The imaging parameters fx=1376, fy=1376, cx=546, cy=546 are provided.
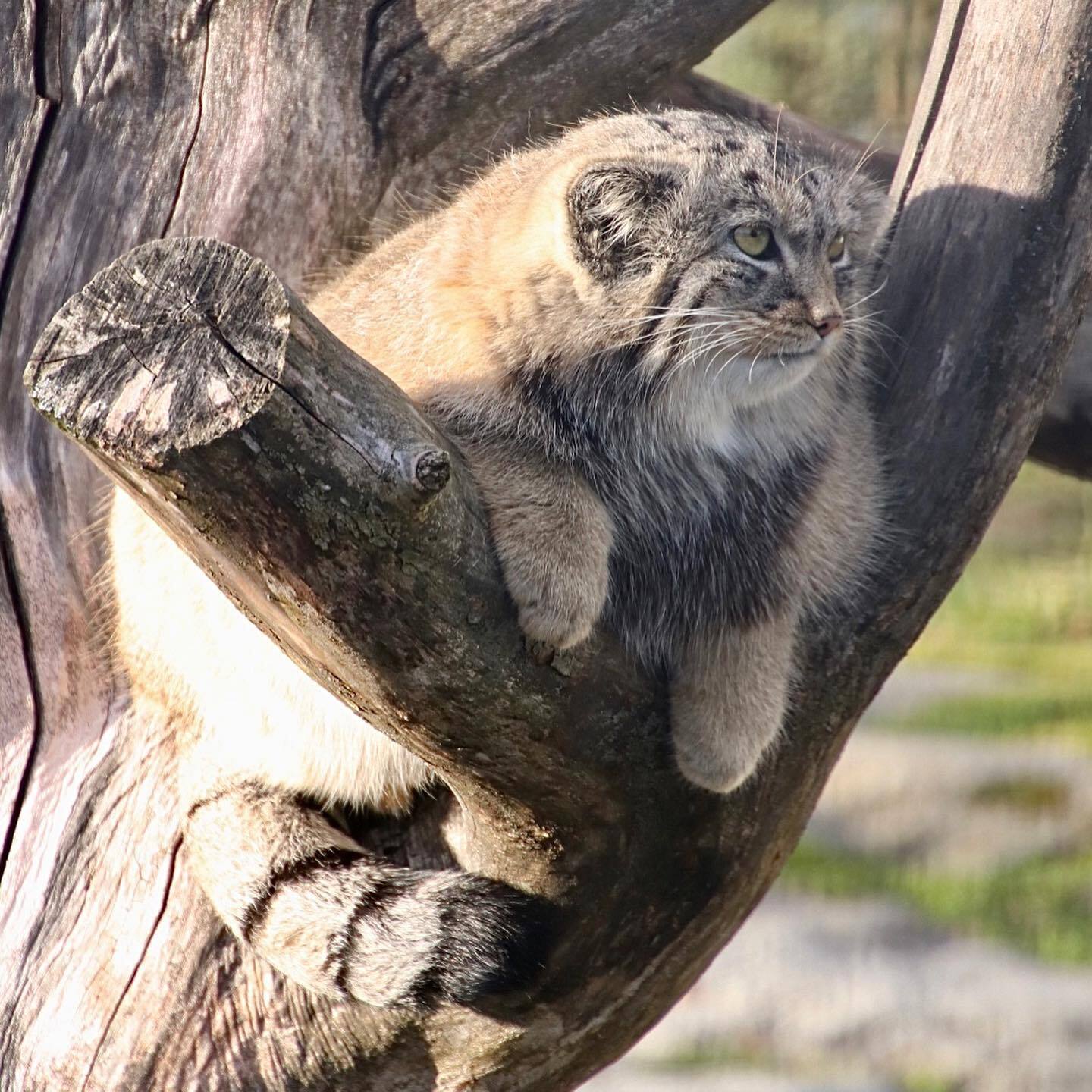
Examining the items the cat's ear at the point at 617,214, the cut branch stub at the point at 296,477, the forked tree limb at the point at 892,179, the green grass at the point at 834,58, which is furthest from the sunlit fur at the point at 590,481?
the green grass at the point at 834,58

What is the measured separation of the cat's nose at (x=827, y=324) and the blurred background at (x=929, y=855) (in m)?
3.62

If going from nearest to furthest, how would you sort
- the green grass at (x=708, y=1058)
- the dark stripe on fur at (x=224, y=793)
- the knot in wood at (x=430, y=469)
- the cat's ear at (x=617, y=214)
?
Answer: the knot in wood at (x=430, y=469), the cat's ear at (x=617, y=214), the dark stripe on fur at (x=224, y=793), the green grass at (x=708, y=1058)

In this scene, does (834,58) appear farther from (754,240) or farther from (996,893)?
(754,240)

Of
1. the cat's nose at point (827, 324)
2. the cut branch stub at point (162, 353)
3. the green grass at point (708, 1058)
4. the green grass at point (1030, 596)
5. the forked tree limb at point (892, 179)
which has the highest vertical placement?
the cut branch stub at point (162, 353)

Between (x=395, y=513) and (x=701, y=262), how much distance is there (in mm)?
721

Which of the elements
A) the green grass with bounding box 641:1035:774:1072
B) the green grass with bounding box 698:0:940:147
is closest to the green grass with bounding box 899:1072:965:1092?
the green grass with bounding box 641:1035:774:1072

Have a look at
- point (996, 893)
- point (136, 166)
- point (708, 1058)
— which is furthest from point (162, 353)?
point (996, 893)

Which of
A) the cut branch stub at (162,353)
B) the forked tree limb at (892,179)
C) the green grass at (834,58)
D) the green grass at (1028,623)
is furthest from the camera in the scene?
the green grass at (834,58)

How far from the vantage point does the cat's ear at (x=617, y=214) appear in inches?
81.7

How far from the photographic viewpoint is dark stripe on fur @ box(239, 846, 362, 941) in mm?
2316

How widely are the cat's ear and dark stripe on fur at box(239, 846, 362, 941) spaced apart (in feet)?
3.54

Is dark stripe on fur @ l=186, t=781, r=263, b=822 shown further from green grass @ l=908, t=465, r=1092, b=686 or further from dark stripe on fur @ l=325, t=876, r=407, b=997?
green grass @ l=908, t=465, r=1092, b=686

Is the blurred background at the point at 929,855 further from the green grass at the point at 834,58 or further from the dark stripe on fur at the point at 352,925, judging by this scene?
the dark stripe on fur at the point at 352,925

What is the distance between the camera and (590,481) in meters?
2.22
